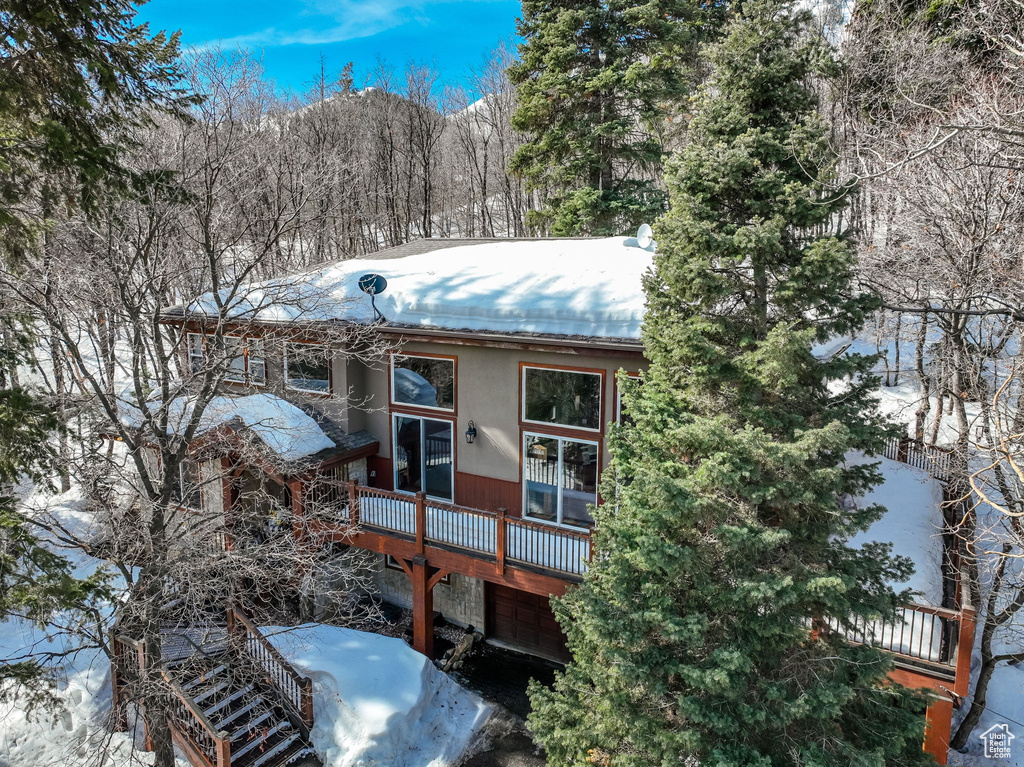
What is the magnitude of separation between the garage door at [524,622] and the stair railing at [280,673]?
12.5ft

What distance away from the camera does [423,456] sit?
11656 millimetres

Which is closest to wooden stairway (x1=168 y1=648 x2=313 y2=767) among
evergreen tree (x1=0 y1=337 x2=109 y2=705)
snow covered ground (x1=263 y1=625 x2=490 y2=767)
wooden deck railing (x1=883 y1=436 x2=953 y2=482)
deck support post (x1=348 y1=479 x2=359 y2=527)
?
snow covered ground (x1=263 y1=625 x2=490 y2=767)

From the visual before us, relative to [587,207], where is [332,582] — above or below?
below

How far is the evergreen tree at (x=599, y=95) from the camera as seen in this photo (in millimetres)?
17719

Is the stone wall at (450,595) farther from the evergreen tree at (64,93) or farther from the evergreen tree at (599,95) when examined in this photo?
the evergreen tree at (599,95)

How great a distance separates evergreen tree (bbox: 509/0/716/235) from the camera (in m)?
17.7

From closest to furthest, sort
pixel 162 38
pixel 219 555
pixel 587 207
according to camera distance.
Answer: pixel 162 38 < pixel 219 555 < pixel 587 207

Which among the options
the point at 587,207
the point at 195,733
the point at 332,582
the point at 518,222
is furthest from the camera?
the point at 518,222

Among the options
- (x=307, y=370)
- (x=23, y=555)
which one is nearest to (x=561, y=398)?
(x=307, y=370)

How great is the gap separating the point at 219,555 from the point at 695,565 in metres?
6.15

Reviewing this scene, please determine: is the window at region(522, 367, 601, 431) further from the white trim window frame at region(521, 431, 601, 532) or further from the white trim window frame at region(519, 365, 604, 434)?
the white trim window frame at region(521, 431, 601, 532)

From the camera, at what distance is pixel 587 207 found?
734 inches

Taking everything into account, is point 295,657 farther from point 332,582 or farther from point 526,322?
point 526,322

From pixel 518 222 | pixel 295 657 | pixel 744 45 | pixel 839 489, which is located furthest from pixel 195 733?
pixel 518 222
